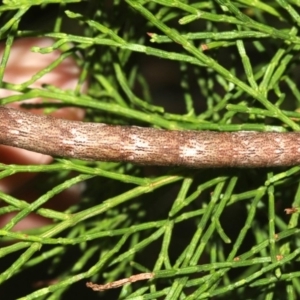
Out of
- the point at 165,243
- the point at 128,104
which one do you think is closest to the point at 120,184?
the point at 128,104

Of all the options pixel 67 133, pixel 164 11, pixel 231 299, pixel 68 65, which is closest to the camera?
pixel 67 133

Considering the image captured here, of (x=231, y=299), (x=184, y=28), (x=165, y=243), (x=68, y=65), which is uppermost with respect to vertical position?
(x=184, y=28)

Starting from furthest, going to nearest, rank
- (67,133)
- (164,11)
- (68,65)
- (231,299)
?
1. (68,65)
2. (231,299)
3. (164,11)
4. (67,133)

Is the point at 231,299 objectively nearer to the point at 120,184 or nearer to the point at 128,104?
the point at 120,184

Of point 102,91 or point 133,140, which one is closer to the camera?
point 133,140

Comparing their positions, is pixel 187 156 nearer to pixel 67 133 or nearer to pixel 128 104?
pixel 67 133

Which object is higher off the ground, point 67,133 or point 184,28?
point 184,28

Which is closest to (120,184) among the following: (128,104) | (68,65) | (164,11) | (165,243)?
(128,104)
